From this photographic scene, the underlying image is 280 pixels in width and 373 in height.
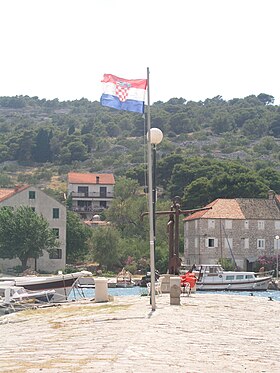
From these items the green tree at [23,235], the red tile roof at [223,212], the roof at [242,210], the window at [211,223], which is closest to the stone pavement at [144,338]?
the green tree at [23,235]

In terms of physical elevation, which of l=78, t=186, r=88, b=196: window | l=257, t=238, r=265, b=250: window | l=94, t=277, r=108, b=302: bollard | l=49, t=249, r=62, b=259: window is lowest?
l=94, t=277, r=108, b=302: bollard

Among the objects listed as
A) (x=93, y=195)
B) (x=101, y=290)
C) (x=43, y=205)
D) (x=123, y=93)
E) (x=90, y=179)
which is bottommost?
(x=101, y=290)

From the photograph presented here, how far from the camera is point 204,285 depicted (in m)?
72.6

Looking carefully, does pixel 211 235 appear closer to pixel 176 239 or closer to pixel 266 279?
pixel 266 279

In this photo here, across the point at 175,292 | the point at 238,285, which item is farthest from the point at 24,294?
the point at 238,285

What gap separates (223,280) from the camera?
242 feet

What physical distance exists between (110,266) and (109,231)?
4187 millimetres

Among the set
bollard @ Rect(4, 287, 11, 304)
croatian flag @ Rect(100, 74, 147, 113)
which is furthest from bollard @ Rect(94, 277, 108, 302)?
croatian flag @ Rect(100, 74, 147, 113)

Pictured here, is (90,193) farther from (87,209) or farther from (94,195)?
(87,209)

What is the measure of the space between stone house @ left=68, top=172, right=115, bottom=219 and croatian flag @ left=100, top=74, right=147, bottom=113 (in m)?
113

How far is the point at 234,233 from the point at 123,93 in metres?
68.2

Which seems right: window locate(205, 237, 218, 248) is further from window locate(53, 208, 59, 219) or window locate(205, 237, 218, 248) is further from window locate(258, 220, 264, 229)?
window locate(53, 208, 59, 219)

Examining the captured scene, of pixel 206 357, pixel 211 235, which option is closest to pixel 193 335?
pixel 206 357

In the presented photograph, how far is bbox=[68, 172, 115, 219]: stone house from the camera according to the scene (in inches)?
5536
